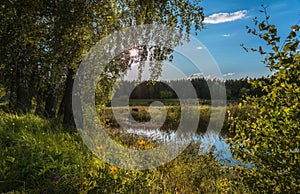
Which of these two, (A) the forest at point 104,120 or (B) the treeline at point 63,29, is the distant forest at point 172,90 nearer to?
(A) the forest at point 104,120

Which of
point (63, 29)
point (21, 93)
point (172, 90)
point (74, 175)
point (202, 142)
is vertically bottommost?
point (202, 142)

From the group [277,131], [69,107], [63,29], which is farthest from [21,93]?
[277,131]

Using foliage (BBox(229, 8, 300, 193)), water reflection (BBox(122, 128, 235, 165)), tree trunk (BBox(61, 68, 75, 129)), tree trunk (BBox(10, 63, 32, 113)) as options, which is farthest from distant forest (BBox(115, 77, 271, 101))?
tree trunk (BBox(10, 63, 32, 113))

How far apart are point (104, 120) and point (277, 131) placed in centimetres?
664

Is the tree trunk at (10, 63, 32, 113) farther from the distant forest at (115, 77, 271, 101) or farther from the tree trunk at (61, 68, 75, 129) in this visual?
the distant forest at (115, 77, 271, 101)

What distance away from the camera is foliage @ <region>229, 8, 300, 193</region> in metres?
2.58

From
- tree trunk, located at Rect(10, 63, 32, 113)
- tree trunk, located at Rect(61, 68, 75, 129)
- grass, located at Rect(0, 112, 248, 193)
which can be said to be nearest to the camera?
grass, located at Rect(0, 112, 248, 193)

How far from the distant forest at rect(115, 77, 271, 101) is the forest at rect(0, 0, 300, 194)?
34 centimetres

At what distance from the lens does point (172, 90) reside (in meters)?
30.6

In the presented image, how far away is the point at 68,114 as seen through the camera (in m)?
8.28

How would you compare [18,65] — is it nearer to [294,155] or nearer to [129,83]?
[129,83]

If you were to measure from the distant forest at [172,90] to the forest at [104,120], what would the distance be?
344 millimetres

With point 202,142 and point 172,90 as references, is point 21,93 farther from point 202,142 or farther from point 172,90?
point 172,90

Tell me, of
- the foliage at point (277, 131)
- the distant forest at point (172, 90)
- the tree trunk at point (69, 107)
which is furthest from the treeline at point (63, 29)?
the foliage at point (277, 131)
